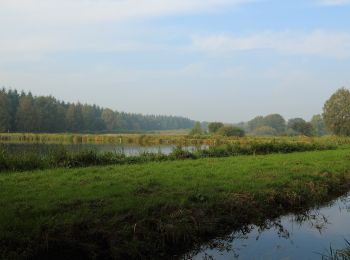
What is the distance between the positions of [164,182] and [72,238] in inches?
230

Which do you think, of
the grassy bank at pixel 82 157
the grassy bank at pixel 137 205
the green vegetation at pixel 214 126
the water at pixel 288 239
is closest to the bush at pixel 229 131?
the green vegetation at pixel 214 126

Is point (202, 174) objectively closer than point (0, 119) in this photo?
Yes

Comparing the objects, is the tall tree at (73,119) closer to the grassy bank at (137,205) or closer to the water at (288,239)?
the grassy bank at (137,205)

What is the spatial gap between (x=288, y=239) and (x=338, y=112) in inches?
2724

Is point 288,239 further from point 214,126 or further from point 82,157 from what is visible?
point 214,126

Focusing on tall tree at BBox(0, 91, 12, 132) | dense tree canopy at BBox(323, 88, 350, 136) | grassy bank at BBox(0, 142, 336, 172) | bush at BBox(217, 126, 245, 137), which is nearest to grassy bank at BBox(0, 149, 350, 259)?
grassy bank at BBox(0, 142, 336, 172)

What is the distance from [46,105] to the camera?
103 m

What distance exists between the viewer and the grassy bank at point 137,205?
7.53 metres

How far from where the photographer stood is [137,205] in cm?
975

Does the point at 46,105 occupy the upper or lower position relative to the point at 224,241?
upper

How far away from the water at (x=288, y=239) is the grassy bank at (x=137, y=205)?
1.39 feet

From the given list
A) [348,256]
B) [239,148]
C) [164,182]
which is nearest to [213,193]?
[164,182]

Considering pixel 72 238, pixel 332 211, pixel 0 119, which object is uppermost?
pixel 0 119

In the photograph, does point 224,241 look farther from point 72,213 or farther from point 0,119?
point 0,119
